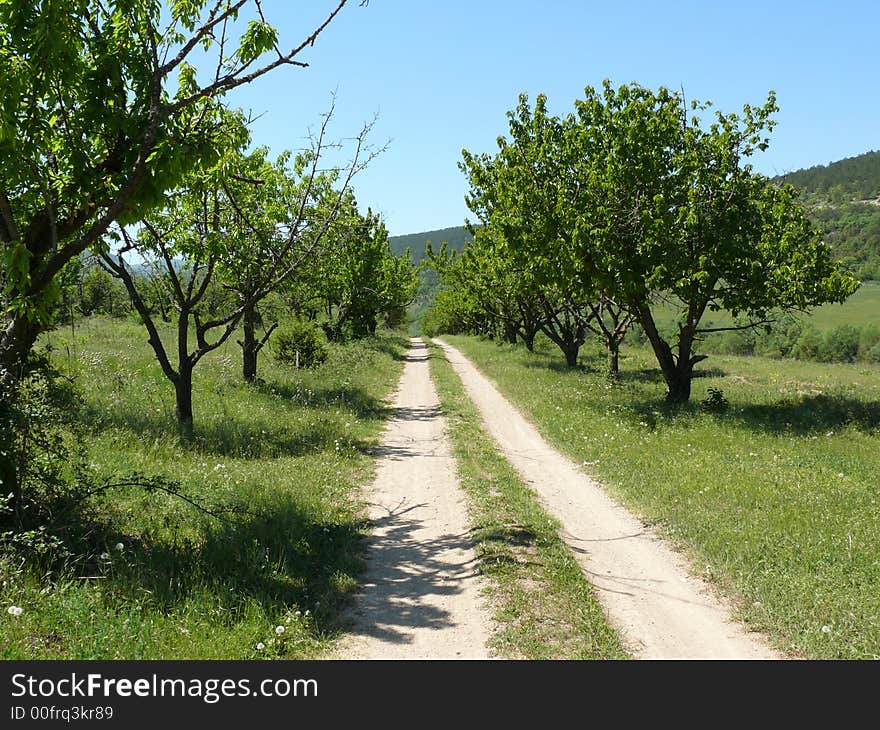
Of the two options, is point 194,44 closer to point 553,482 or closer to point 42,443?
point 42,443

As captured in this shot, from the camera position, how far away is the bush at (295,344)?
26672 mm

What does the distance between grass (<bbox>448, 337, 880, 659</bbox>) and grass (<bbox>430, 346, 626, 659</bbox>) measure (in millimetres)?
1510

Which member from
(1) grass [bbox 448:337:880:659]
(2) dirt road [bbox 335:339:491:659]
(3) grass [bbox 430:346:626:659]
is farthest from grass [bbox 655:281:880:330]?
(3) grass [bbox 430:346:626:659]

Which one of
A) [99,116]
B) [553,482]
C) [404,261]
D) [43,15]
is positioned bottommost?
[553,482]

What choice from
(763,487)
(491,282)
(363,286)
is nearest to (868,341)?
(491,282)

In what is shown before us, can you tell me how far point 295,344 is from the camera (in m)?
26.7

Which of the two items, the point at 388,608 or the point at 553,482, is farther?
the point at 553,482

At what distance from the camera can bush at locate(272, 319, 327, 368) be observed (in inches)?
1050

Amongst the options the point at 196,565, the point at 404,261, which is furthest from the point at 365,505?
the point at 404,261

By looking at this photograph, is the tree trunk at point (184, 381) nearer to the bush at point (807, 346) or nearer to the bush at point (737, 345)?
the bush at point (737, 345)

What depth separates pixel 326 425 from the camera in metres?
15.0

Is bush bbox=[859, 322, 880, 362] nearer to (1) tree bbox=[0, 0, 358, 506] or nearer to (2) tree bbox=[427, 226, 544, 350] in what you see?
(2) tree bbox=[427, 226, 544, 350]

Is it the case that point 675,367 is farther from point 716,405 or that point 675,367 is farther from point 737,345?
point 737,345
